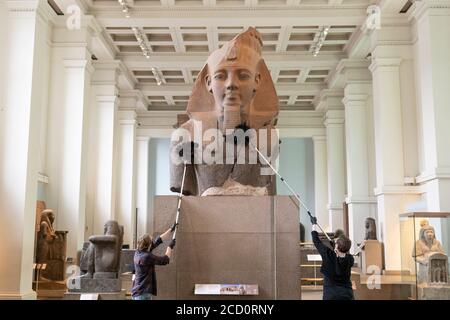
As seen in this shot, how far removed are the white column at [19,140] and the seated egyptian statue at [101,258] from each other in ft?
3.34

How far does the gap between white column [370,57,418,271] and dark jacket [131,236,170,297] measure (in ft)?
31.7

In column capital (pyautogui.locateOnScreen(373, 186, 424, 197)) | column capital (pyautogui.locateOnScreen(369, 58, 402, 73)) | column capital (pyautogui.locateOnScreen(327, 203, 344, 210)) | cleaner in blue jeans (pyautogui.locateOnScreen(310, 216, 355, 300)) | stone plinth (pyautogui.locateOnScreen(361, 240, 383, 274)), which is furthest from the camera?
column capital (pyautogui.locateOnScreen(327, 203, 344, 210))

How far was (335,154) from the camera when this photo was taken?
21375 mm

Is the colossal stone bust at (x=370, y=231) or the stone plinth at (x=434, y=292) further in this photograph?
the colossal stone bust at (x=370, y=231)

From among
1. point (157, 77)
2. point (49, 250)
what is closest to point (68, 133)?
point (49, 250)

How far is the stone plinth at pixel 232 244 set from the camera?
5094 millimetres

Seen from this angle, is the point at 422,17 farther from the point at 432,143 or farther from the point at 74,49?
the point at 74,49

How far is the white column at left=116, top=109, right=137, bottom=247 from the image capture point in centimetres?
2008

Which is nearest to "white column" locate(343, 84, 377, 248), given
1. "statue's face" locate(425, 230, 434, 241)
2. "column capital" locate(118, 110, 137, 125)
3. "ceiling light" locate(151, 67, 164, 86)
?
"ceiling light" locate(151, 67, 164, 86)

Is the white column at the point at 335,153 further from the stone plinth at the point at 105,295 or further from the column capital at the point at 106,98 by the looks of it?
the stone plinth at the point at 105,295

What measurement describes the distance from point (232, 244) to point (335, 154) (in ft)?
55.2

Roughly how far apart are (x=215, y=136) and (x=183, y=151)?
1.32 feet

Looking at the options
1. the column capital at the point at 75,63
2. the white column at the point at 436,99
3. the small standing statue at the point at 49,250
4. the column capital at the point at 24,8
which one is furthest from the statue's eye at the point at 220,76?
the column capital at the point at 75,63

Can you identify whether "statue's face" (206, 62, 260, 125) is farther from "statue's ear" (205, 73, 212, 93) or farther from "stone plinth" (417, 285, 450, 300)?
"stone plinth" (417, 285, 450, 300)
